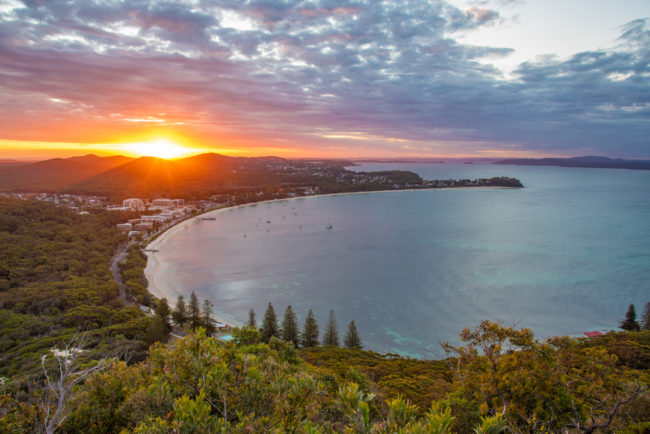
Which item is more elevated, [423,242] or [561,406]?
[561,406]

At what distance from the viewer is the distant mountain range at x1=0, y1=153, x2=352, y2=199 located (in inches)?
3073

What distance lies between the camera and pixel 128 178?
93125 millimetres

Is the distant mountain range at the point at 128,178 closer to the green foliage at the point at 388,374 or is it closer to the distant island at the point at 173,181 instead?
the distant island at the point at 173,181

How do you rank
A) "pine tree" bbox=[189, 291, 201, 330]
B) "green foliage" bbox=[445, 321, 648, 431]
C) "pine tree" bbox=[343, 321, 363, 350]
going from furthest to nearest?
"pine tree" bbox=[189, 291, 201, 330] → "pine tree" bbox=[343, 321, 363, 350] → "green foliage" bbox=[445, 321, 648, 431]

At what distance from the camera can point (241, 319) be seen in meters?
20.0

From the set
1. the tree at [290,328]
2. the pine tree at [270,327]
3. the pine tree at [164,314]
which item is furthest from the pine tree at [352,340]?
the pine tree at [164,314]

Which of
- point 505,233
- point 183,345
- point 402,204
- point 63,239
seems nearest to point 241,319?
point 183,345

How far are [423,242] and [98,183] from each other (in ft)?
279

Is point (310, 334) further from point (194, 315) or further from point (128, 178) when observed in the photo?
point (128, 178)

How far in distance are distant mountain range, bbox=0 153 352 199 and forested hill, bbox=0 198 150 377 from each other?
42.2m

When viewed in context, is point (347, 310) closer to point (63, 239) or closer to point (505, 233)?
point (63, 239)

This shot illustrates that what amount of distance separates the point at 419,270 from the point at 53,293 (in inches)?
967

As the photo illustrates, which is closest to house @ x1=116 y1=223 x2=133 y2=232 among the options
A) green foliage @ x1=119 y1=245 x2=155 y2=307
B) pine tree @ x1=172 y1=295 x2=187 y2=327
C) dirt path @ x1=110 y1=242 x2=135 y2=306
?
dirt path @ x1=110 y1=242 x2=135 y2=306

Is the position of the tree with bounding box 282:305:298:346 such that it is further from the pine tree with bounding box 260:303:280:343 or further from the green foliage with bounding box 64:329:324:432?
the green foliage with bounding box 64:329:324:432
